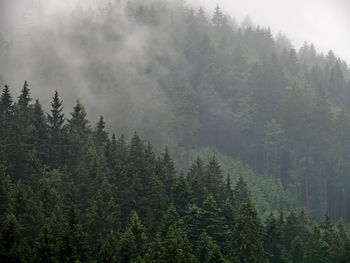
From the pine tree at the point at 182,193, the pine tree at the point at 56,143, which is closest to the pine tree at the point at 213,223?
the pine tree at the point at 182,193

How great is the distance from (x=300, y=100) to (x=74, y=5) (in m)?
60.5

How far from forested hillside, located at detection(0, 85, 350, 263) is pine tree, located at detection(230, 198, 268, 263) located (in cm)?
10

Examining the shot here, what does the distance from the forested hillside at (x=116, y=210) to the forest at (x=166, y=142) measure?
0.59 ft

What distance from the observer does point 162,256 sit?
48.8 metres

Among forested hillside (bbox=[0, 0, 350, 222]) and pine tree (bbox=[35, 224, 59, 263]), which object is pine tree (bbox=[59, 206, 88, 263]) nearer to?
pine tree (bbox=[35, 224, 59, 263])


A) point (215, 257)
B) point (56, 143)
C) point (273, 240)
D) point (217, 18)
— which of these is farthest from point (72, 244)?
point (217, 18)

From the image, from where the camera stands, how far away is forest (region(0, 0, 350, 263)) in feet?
180

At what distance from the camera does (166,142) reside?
99.2 metres

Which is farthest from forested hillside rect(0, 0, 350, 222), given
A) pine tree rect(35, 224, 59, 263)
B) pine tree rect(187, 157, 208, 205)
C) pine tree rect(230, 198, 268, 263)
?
pine tree rect(35, 224, 59, 263)

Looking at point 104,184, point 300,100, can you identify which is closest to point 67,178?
point 104,184

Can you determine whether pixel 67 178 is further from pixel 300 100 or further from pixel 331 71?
pixel 331 71

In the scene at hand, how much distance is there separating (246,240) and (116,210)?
626 inches

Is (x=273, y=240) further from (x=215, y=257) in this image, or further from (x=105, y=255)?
(x=105, y=255)

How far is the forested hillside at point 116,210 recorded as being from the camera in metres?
49.9
